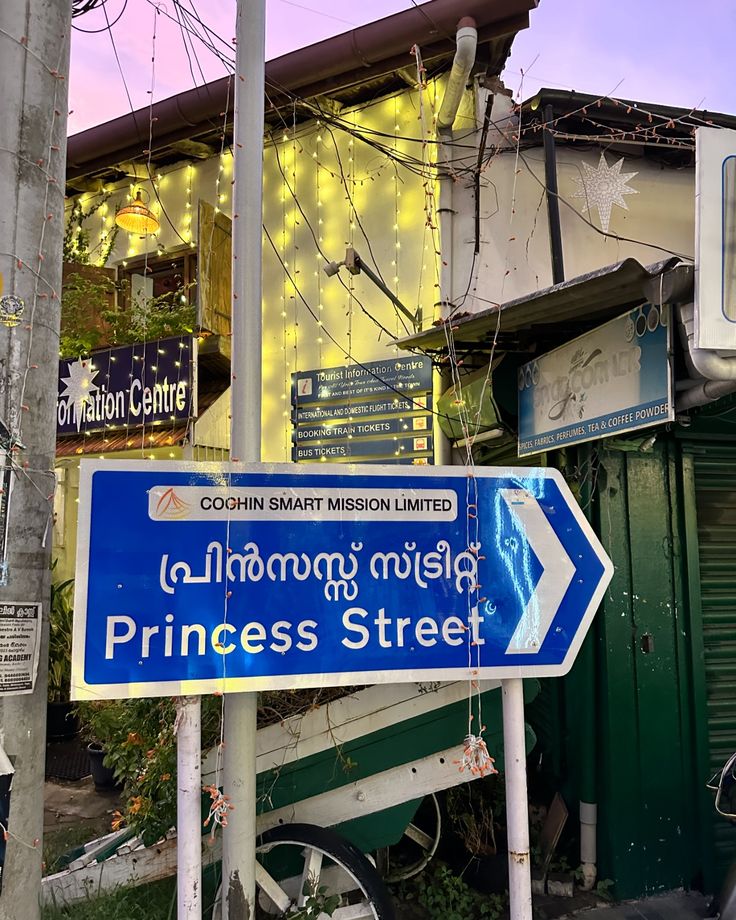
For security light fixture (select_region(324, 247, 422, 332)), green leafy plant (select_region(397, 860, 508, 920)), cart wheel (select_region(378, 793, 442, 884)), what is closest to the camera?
green leafy plant (select_region(397, 860, 508, 920))

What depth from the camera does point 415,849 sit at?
160 inches

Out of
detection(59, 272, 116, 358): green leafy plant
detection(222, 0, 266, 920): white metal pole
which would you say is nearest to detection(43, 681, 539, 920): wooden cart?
detection(222, 0, 266, 920): white metal pole

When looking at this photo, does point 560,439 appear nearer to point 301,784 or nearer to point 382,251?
point 301,784

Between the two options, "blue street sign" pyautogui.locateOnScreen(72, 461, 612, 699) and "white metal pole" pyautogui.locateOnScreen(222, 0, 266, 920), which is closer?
"blue street sign" pyautogui.locateOnScreen(72, 461, 612, 699)

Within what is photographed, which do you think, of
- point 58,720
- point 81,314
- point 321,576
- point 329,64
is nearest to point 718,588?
point 321,576

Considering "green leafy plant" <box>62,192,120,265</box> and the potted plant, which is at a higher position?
"green leafy plant" <box>62,192,120,265</box>

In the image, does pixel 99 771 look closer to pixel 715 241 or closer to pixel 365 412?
pixel 365 412

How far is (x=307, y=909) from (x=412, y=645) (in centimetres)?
145

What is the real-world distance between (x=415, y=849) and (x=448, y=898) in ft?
1.38

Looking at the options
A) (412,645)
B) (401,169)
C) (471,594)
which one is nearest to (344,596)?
(412,645)

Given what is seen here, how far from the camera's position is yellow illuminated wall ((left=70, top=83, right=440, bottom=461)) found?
6730 millimetres

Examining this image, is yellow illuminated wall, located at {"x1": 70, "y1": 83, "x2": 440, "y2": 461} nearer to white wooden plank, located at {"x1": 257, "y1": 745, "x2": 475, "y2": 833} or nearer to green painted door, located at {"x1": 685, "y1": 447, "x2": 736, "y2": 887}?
green painted door, located at {"x1": 685, "y1": 447, "x2": 736, "y2": 887}

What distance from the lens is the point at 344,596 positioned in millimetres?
2352

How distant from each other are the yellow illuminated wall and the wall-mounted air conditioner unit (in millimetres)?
3825
